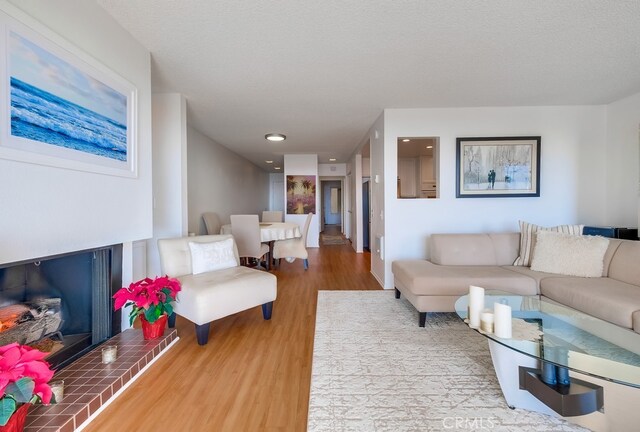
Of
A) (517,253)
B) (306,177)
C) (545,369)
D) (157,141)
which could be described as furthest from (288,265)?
(545,369)

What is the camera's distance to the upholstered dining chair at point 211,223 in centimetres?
462

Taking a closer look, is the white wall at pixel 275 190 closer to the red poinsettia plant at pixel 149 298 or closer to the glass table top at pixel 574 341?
the red poinsettia plant at pixel 149 298

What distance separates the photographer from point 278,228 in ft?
15.1

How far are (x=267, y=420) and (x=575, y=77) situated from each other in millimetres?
3854

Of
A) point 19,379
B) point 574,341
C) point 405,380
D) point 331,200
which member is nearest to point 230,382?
point 19,379

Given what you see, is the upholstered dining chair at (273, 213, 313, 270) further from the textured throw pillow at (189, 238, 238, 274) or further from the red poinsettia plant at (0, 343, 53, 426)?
the red poinsettia plant at (0, 343, 53, 426)

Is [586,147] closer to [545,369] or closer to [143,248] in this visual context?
[545,369]

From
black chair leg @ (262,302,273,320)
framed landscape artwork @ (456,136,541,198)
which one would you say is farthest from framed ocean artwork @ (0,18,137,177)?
framed landscape artwork @ (456,136,541,198)

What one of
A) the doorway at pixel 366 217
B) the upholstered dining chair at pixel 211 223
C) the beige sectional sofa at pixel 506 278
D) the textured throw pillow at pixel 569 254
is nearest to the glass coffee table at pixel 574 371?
the beige sectional sofa at pixel 506 278

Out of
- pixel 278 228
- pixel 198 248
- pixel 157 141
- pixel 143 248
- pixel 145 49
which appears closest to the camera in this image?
pixel 145 49

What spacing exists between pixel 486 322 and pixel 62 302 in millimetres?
2560

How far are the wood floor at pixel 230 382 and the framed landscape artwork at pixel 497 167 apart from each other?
2537 millimetres

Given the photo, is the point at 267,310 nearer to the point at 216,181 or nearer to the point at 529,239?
the point at 529,239

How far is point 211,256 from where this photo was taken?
263 cm
